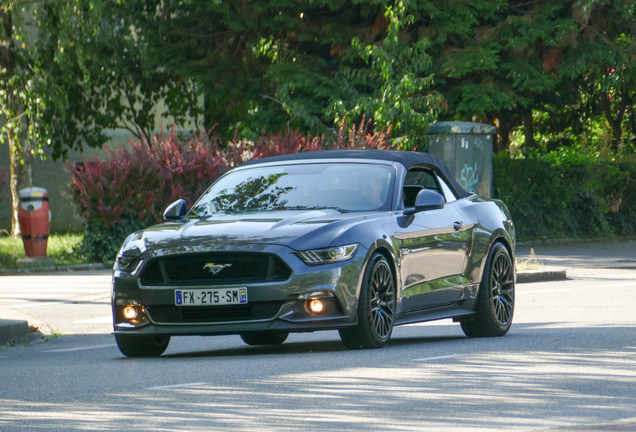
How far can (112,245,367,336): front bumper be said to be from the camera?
866cm

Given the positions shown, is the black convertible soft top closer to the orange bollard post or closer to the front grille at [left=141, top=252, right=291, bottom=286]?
the front grille at [left=141, top=252, right=291, bottom=286]

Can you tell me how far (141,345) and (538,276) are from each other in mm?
10181

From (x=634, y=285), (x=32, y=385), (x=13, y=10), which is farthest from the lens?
(x=13, y=10)

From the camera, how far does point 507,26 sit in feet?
86.6

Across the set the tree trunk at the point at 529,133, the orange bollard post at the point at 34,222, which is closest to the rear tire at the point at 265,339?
the orange bollard post at the point at 34,222

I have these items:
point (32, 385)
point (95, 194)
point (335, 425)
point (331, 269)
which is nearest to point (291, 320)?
point (331, 269)

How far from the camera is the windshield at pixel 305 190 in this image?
9695 mm

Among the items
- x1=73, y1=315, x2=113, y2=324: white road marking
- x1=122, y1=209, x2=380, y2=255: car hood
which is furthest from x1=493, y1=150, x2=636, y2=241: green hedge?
x1=122, y1=209, x2=380, y2=255: car hood

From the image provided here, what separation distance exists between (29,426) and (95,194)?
681 inches

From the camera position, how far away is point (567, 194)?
28953 mm

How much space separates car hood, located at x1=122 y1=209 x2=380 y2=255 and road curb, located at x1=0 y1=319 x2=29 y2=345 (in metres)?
2.84

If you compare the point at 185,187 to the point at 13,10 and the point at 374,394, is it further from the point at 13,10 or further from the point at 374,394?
the point at 374,394

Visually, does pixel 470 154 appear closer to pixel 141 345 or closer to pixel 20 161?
pixel 141 345

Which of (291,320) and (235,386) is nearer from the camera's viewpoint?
(235,386)
